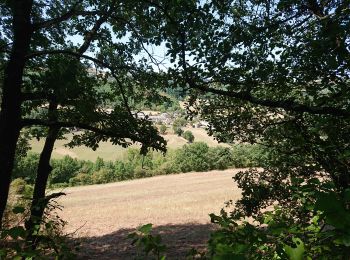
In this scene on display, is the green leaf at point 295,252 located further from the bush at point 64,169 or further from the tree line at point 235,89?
the bush at point 64,169

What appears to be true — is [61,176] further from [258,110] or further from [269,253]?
[269,253]

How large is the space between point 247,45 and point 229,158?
16.4 ft

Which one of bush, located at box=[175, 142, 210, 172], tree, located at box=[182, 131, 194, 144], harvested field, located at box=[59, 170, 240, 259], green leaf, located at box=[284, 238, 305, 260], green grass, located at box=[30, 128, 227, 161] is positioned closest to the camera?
green leaf, located at box=[284, 238, 305, 260]

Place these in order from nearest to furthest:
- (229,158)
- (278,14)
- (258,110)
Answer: (278,14), (258,110), (229,158)

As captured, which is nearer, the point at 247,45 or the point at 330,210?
the point at 330,210

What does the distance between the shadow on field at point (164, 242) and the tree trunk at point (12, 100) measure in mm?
9263

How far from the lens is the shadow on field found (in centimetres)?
1650

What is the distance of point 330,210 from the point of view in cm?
129

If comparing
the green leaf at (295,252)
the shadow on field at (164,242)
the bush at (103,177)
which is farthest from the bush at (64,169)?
the green leaf at (295,252)

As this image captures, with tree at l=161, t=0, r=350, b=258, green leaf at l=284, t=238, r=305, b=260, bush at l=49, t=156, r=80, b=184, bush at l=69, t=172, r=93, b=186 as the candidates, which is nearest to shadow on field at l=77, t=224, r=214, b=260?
tree at l=161, t=0, r=350, b=258

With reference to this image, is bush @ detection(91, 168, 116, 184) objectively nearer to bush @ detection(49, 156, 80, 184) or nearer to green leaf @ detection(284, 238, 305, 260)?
bush @ detection(49, 156, 80, 184)

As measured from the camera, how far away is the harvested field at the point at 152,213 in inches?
728

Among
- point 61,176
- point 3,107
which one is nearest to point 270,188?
point 3,107

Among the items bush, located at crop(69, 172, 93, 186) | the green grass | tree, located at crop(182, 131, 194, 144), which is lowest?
bush, located at crop(69, 172, 93, 186)
